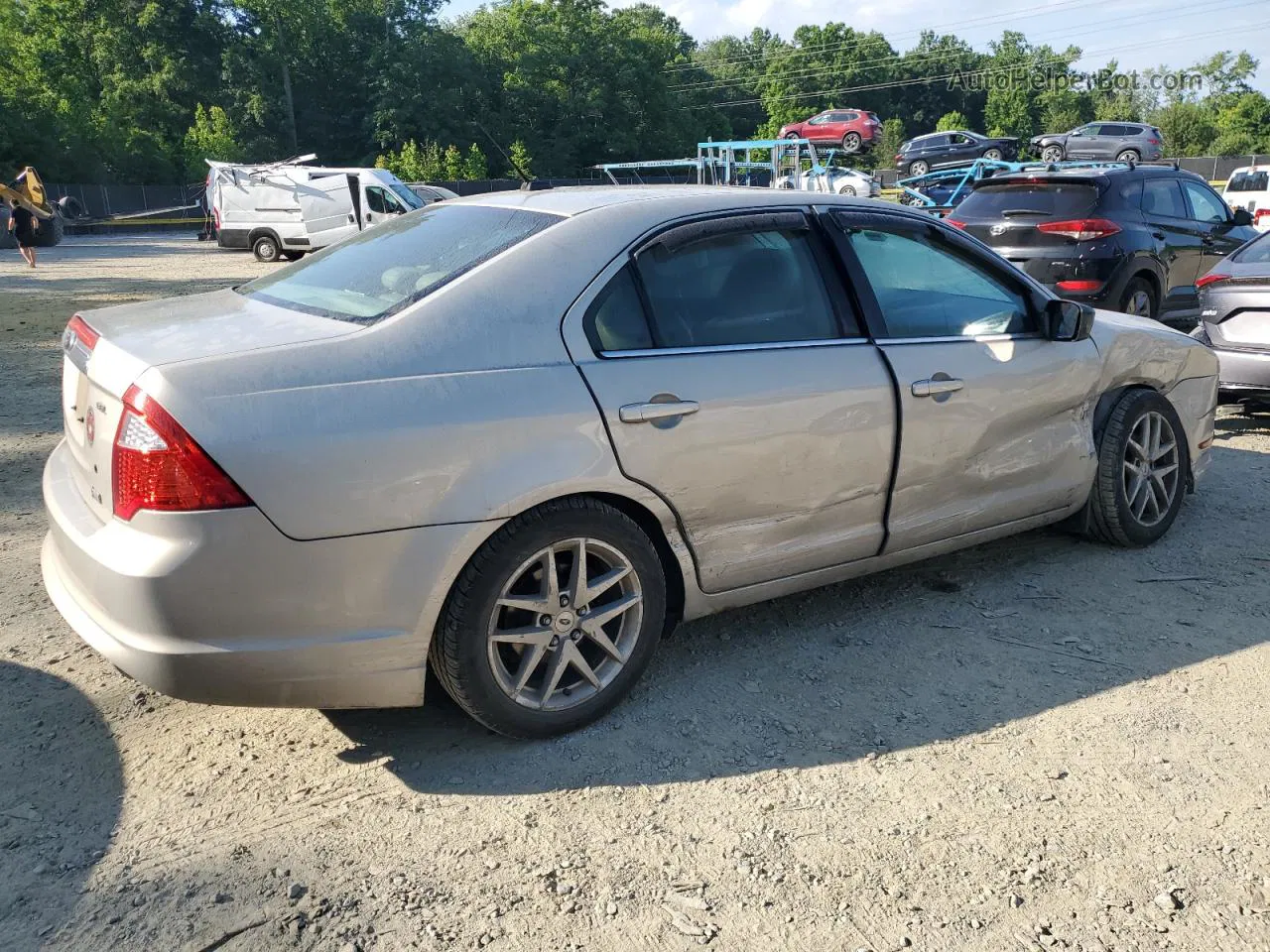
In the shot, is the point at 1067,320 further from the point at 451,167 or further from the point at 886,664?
the point at 451,167

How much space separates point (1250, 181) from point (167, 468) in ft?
74.5

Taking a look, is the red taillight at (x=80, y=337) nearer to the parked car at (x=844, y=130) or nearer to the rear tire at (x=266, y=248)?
the rear tire at (x=266, y=248)

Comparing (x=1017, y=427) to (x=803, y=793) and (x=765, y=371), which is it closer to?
(x=765, y=371)

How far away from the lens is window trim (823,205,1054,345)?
3.83 meters

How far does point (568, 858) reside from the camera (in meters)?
2.67

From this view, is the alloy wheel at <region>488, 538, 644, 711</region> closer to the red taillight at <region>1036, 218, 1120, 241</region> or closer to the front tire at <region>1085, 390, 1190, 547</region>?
the front tire at <region>1085, 390, 1190, 547</region>

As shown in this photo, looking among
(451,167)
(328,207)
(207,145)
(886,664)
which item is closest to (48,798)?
(886,664)

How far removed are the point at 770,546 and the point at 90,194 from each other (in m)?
49.2

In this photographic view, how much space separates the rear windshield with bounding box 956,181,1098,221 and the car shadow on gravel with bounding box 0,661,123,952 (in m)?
8.56

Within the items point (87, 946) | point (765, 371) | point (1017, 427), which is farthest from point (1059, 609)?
point (87, 946)

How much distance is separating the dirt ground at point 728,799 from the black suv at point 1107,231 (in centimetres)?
555

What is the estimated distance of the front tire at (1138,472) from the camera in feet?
15.1

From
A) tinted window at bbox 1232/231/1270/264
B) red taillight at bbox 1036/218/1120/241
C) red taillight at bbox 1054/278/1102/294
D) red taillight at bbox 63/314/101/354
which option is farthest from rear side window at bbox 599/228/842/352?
red taillight at bbox 1036/218/1120/241

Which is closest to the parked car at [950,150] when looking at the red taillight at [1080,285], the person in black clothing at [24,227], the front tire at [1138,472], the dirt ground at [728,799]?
Answer: the person in black clothing at [24,227]
